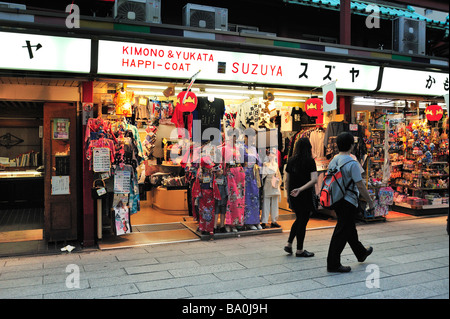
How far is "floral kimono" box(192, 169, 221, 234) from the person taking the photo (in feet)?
24.3

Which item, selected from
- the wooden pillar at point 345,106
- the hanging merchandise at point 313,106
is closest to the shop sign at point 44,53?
the hanging merchandise at point 313,106

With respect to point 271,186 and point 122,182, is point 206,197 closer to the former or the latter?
point 271,186

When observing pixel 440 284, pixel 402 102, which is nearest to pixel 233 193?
pixel 440 284

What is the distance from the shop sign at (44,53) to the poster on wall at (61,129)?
132 cm

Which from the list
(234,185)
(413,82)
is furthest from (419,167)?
(234,185)

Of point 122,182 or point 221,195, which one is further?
point 221,195

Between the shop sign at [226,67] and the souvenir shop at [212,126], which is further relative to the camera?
the souvenir shop at [212,126]

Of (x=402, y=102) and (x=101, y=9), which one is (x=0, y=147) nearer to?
(x=101, y=9)

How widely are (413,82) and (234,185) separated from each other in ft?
15.7

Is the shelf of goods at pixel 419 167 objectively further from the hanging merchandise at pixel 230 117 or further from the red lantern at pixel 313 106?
the hanging merchandise at pixel 230 117

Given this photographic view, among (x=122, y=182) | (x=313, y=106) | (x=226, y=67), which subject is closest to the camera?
(x=226, y=67)

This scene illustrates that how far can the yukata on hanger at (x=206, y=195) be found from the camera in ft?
24.2

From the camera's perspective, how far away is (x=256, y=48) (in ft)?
23.2

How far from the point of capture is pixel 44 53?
580 cm
